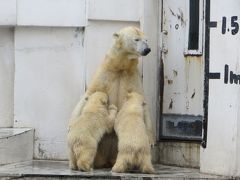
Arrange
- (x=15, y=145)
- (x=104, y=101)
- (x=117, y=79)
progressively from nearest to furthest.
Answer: (x=104, y=101)
(x=117, y=79)
(x=15, y=145)

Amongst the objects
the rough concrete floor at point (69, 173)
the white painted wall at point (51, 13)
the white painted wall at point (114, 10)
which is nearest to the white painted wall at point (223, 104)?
the rough concrete floor at point (69, 173)

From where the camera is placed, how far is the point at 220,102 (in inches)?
288

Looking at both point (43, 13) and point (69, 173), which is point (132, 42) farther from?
point (69, 173)

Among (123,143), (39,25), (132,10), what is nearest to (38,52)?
(39,25)

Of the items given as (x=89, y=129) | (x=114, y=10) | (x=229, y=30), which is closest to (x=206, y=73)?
(x=229, y=30)

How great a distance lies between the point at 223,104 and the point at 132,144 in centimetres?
88

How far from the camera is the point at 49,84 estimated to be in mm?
8383

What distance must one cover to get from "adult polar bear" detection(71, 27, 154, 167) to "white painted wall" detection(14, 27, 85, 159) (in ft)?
1.74

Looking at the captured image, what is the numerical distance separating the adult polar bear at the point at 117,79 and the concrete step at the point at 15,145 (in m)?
0.66

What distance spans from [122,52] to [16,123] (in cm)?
149

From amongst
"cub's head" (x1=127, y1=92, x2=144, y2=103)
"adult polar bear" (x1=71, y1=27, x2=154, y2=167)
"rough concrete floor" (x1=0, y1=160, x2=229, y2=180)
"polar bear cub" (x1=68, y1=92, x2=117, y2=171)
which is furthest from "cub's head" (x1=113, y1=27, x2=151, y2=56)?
"rough concrete floor" (x1=0, y1=160, x2=229, y2=180)

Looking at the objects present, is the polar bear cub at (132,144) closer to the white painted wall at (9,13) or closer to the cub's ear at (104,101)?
the cub's ear at (104,101)

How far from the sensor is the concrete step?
25.8 feet

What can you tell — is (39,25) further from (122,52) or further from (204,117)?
(204,117)
